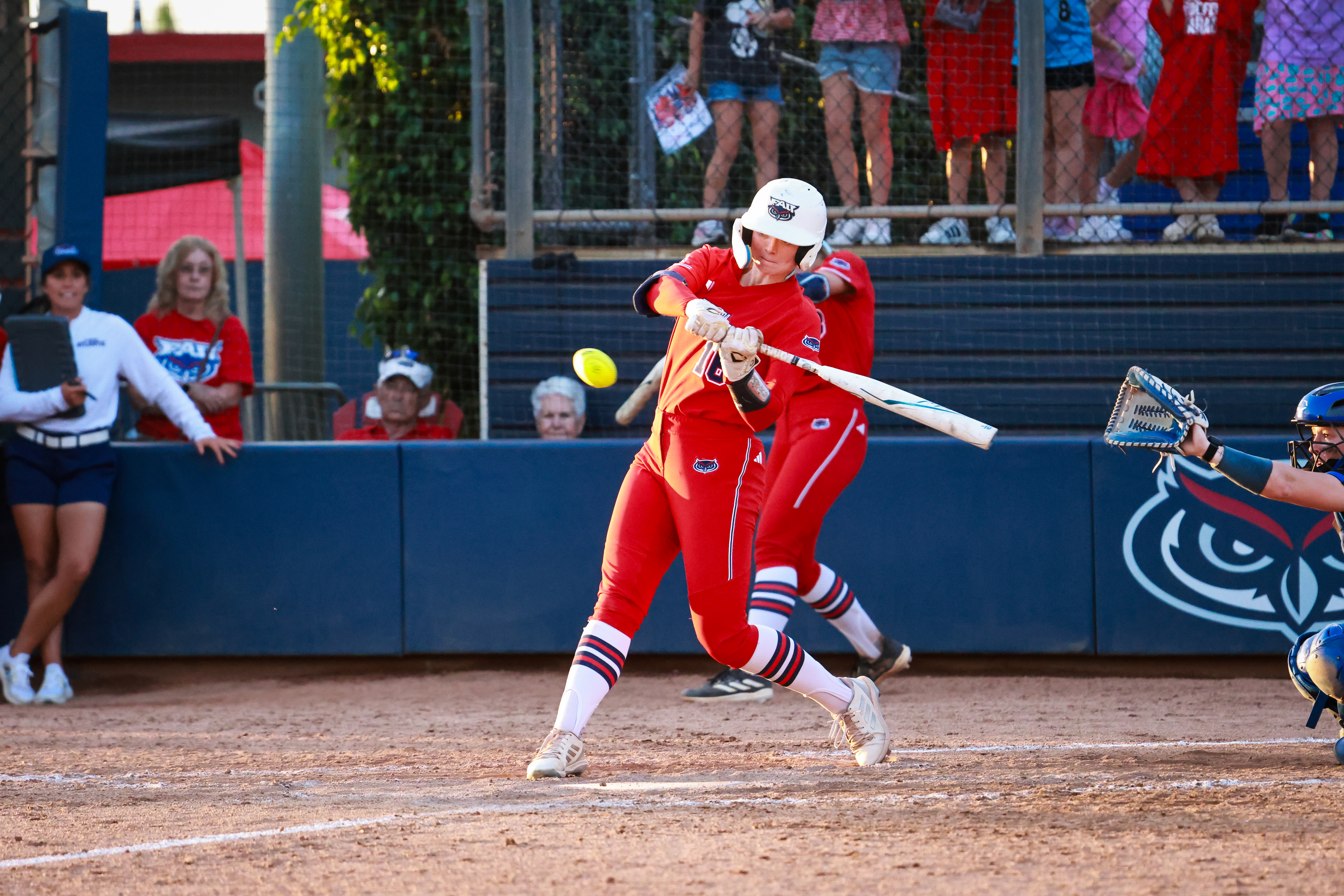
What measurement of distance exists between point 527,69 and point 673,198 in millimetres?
1082

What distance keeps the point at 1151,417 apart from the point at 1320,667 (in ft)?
3.86

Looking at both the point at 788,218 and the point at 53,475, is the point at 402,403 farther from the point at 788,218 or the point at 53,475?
the point at 788,218

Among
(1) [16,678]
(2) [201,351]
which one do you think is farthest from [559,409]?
(1) [16,678]

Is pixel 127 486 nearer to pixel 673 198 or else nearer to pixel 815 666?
pixel 673 198

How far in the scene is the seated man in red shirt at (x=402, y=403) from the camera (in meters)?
7.83

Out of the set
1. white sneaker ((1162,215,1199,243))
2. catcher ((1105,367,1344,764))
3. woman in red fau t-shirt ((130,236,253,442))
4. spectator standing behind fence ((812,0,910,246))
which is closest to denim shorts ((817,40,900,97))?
spectator standing behind fence ((812,0,910,246))

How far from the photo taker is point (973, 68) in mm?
7949

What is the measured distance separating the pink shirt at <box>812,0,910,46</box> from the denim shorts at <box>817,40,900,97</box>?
0.12ft

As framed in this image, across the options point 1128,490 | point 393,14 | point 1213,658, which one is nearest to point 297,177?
point 393,14

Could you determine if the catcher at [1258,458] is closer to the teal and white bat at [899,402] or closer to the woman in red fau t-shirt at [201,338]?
the teal and white bat at [899,402]

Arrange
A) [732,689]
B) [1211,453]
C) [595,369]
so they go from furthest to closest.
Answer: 1. [732,689]
2. [595,369]
3. [1211,453]

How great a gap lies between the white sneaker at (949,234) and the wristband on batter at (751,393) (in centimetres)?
432

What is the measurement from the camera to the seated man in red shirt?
308 inches

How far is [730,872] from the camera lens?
328 cm
